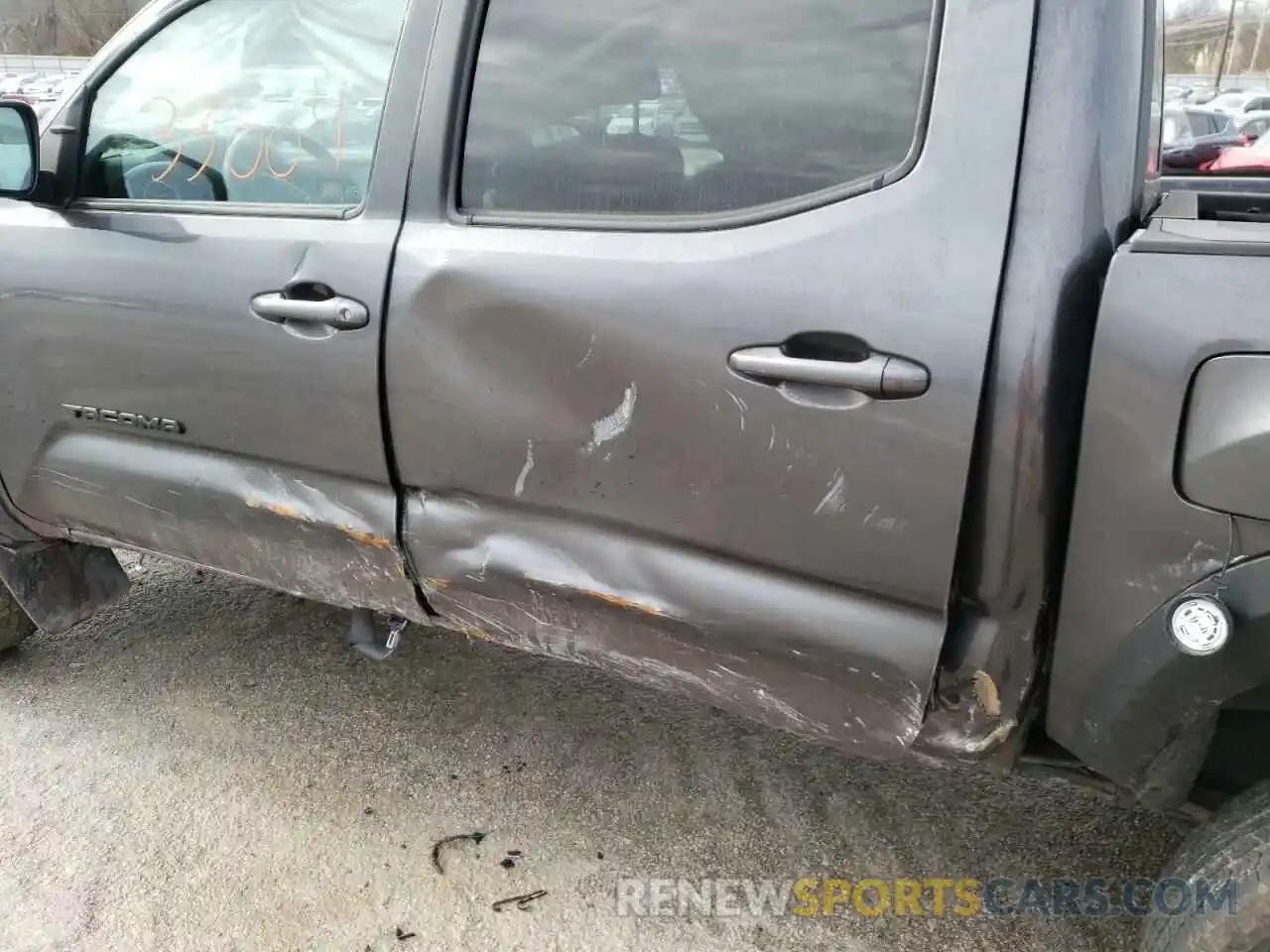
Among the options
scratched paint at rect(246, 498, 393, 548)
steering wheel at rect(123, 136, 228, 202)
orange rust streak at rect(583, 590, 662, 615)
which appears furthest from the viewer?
steering wheel at rect(123, 136, 228, 202)

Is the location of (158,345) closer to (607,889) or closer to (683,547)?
(683,547)

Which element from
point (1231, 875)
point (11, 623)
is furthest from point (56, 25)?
point (1231, 875)

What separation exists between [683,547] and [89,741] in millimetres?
1895

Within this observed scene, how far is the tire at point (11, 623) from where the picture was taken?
2.78m

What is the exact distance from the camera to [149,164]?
2.18 meters

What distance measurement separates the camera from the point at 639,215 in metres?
1.63

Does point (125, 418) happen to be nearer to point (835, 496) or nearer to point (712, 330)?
point (712, 330)

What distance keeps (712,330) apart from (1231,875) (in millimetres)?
1111

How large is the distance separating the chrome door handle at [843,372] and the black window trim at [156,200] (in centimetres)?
86

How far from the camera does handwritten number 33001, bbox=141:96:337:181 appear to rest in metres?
2.03

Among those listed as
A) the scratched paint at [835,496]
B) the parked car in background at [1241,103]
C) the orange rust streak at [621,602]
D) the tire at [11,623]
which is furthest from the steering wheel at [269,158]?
the parked car in background at [1241,103]

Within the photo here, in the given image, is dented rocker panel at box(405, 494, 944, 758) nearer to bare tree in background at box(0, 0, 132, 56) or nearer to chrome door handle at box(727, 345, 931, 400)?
chrome door handle at box(727, 345, 931, 400)

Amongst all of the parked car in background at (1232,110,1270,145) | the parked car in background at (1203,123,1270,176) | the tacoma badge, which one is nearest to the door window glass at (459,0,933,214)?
the tacoma badge

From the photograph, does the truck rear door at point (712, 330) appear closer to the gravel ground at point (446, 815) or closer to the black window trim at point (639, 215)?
the black window trim at point (639, 215)
